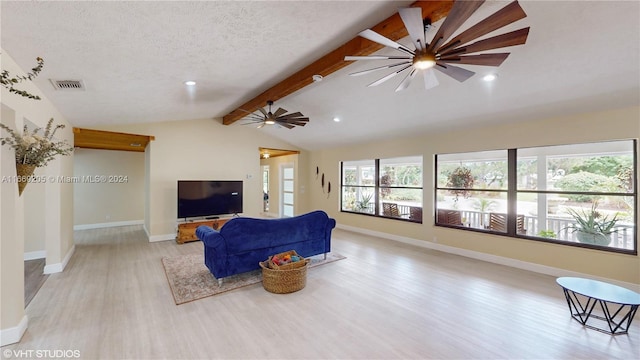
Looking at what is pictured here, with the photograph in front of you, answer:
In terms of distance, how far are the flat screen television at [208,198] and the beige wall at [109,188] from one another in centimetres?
337

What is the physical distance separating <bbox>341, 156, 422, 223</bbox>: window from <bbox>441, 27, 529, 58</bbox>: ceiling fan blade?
4.37 m

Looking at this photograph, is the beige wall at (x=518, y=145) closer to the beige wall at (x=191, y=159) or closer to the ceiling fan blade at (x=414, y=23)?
the beige wall at (x=191, y=159)

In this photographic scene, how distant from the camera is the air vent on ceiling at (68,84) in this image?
9.64ft

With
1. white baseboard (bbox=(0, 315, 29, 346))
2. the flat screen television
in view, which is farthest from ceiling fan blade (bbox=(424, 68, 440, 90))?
the flat screen television

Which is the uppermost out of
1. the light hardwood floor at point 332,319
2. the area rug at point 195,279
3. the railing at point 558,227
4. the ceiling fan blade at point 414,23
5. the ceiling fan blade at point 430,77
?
the ceiling fan blade at point 414,23

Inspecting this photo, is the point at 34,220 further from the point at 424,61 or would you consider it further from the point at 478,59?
the point at 478,59

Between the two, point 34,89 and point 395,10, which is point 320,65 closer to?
point 395,10

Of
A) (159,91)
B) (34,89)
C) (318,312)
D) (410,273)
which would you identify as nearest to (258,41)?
(159,91)

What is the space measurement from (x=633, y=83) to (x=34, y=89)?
6.88 meters

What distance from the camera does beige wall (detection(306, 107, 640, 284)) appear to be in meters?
3.61

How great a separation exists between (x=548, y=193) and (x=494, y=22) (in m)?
4.01

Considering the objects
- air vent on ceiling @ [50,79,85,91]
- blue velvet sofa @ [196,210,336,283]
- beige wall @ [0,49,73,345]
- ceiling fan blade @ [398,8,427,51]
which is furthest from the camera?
blue velvet sofa @ [196,210,336,283]

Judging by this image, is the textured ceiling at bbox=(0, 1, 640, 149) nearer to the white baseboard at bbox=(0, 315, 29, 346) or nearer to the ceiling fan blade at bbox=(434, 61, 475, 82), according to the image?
the ceiling fan blade at bbox=(434, 61, 475, 82)

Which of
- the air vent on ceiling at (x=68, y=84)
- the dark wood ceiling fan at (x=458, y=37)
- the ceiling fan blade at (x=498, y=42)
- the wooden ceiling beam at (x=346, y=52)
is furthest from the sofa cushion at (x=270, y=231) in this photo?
the ceiling fan blade at (x=498, y=42)
